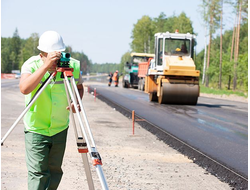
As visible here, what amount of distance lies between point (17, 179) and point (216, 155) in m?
4.33

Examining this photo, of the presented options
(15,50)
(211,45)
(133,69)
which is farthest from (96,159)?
(15,50)

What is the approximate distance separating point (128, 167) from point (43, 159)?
10.5ft

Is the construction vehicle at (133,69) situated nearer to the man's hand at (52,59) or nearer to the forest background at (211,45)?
the forest background at (211,45)

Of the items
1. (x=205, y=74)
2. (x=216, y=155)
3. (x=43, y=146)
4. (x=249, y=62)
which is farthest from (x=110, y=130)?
(x=205, y=74)

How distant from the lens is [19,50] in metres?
154

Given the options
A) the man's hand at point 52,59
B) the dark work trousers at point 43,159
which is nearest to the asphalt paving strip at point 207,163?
the dark work trousers at point 43,159

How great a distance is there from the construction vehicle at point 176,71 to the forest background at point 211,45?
3.30 ft

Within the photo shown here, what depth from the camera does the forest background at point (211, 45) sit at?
4844 centimetres

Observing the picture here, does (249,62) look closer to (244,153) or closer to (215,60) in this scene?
(215,60)

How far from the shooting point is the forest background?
4844cm

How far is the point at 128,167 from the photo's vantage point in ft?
23.5

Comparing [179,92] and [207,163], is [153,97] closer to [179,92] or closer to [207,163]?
[179,92]

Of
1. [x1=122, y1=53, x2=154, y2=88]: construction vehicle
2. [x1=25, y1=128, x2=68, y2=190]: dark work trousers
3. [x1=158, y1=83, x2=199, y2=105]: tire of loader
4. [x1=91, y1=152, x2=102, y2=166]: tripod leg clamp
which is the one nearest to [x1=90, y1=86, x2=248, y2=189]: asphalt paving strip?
[x1=25, y1=128, x2=68, y2=190]: dark work trousers

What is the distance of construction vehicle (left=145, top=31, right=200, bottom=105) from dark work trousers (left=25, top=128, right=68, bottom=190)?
52.0ft
